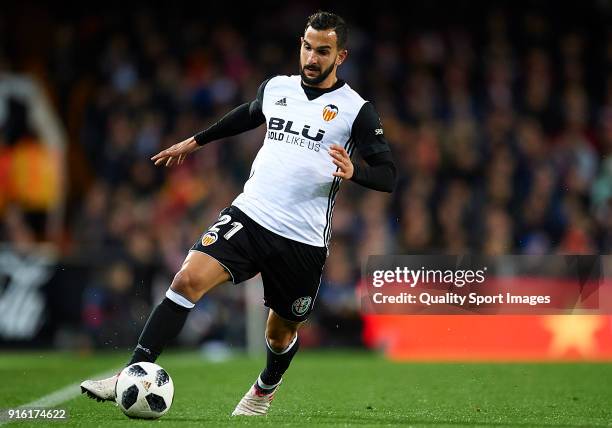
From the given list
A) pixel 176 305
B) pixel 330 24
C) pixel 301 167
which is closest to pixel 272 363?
pixel 176 305

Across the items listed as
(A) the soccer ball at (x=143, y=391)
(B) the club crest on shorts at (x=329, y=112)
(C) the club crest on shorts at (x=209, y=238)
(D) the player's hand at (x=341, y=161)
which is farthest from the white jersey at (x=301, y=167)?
(A) the soccer ball at (x=143, y=391)

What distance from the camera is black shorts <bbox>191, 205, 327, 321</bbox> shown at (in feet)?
20.4

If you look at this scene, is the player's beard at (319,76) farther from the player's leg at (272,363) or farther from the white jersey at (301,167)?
the player's leg at (272,363)

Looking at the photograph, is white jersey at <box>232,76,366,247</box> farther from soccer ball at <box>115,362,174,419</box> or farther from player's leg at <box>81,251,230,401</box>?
soccer ball at <box>115,362,174,419</box>

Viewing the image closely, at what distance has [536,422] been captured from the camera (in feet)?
20.4

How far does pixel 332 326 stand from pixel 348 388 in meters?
4.79

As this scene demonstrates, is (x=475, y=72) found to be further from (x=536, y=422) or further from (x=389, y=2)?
(x=536, y=422)

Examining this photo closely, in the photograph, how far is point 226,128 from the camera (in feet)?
22.2

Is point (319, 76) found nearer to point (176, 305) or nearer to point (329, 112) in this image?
point (329, 112)

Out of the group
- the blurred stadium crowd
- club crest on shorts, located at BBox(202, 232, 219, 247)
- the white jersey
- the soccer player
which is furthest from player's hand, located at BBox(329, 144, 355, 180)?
the blurred stadium crowd

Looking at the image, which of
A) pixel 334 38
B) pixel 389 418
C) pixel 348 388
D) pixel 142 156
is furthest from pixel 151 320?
pixel 142 156

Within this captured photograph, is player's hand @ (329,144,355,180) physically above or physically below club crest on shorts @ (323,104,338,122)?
below

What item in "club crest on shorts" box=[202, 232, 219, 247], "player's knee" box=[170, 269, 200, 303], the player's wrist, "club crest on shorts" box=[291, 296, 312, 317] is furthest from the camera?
the player's wrist

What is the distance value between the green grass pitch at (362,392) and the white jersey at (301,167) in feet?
3.49
